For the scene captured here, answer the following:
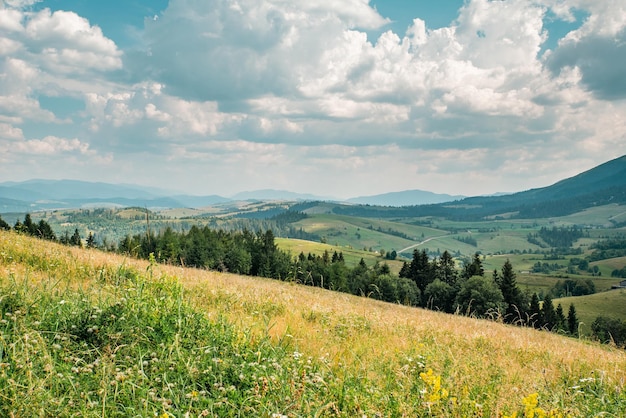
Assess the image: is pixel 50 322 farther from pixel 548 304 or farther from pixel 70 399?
pixel 548 304

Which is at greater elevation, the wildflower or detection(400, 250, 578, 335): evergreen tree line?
the wildflower

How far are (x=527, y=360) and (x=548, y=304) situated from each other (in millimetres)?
83835

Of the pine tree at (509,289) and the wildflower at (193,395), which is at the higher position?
the wildflower at (193,395)

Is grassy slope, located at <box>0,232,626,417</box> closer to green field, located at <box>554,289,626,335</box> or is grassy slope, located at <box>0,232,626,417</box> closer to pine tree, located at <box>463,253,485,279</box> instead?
pine tree, located at <box>463,253,485,279</box>

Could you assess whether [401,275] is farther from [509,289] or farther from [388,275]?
[509,289]

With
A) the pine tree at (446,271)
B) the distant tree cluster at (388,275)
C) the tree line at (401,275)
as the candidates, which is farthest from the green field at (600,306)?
the pine tree at (446,271)

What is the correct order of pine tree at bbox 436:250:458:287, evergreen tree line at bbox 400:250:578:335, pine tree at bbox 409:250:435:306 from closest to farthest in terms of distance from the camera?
evergreen tree line at bbox 400:250:578:335 < pine tree at bbox 436:250:458:287 < pine tree at bbox 409:250:435:306

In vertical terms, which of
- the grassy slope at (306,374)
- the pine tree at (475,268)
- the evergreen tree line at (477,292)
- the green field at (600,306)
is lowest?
the green field at (600,306)

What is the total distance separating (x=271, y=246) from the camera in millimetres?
109625

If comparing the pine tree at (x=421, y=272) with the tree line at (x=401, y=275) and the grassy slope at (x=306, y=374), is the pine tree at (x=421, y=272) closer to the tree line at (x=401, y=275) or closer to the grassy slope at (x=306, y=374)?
the tree line at (x=401, y=275)

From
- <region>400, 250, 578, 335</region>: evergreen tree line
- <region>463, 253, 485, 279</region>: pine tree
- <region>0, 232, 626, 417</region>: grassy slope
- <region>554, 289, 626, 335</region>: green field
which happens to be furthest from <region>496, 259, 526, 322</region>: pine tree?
<region>0, 232, 626, 417</region>: grassy slope

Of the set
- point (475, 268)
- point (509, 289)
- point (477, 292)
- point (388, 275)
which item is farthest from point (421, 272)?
point (477, 292)

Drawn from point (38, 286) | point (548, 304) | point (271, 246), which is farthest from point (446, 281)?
point (38, 286)

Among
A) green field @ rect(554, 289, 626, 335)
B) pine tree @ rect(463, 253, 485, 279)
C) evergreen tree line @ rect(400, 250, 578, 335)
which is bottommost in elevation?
green field @ rect(554, 289, 626, 335)
